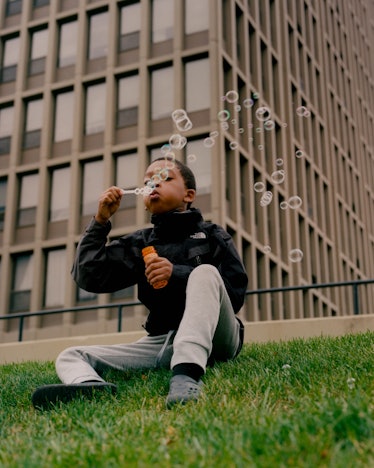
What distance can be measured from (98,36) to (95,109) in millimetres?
3563

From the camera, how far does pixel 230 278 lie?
4.75 metres

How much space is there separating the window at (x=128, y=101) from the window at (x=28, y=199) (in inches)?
171

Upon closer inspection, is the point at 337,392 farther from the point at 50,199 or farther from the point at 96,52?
the point at 96,52

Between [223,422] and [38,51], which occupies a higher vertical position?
[38,51]

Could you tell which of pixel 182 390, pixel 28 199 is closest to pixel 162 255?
pixel 182 390

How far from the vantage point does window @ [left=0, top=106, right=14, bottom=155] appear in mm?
30531

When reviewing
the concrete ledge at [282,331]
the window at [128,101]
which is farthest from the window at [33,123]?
the concrete ledge at [282,331]

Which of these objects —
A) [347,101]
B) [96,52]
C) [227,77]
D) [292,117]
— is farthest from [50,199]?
[347,101]

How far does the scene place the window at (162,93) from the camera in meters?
27.6

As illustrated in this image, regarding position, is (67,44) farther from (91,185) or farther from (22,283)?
(22,283)

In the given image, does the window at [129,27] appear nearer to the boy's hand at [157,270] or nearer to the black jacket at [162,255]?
the black jacket at [162,255]

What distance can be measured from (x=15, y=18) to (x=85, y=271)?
30.6 meters

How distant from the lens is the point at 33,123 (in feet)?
99.9

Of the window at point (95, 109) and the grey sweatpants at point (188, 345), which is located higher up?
the window at point (95, 109)
